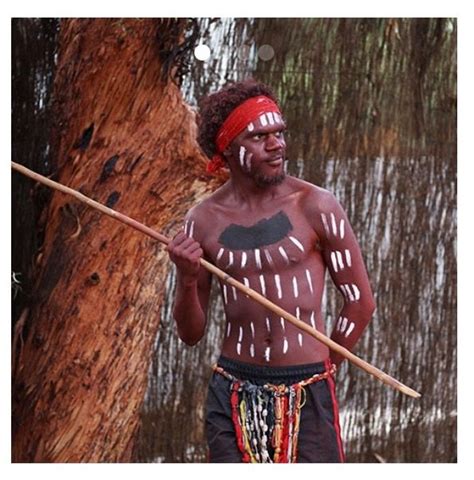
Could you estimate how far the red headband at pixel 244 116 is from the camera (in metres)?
2.81

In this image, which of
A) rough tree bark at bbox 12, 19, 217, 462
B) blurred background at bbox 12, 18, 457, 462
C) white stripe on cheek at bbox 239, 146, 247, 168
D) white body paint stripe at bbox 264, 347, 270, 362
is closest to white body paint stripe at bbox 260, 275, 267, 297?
white body paint stripe at bbox 264, 347, 270, 362

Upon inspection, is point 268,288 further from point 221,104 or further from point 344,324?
point 221,104

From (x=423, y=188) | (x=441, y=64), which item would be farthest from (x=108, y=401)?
(x=441, y=64)

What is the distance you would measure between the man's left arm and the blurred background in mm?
963

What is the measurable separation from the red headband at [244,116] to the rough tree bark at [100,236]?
0.78 metres

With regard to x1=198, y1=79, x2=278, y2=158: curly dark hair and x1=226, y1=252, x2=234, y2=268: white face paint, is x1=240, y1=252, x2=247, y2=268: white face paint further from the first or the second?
x1=198, y1=79, x2=278, y2=158: curly dark hair

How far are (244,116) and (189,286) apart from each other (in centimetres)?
45

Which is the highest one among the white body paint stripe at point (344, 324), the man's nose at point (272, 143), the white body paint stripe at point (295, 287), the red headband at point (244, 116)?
the red headband at point (244, 116)

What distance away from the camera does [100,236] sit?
3.66 metres

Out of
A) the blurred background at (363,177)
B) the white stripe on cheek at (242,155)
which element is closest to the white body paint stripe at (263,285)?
the white stripe on cheek at (242,155)

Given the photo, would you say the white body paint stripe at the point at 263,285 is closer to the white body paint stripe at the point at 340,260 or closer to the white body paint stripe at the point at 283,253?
the white body paint stripe at the point at 283,253

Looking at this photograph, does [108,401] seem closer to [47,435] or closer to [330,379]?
[47,435]

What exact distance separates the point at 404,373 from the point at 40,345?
49.5 inches

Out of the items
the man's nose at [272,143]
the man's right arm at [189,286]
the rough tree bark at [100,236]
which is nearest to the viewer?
the man's right arm at [189,286]
